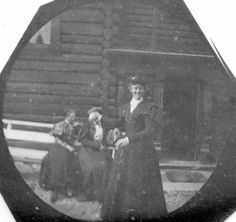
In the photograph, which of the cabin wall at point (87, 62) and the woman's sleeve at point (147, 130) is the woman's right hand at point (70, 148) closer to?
the cabin wall at point (87, 62)

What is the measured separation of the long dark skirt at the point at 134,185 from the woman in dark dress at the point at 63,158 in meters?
0.17

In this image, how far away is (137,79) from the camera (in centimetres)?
188

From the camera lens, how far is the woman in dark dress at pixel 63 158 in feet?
6.22

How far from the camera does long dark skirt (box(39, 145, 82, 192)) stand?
191 centimetres

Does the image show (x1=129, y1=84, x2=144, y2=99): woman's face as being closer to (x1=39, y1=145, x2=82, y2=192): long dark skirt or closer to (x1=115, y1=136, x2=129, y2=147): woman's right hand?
(x1=115, y1=136, x2=129, y2=147): woman's right hand

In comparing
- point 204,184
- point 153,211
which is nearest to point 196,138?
point 204,184

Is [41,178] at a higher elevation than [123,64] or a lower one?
lower

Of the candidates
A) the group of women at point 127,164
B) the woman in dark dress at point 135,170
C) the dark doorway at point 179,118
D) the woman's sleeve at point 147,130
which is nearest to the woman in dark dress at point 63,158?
the group of women at point 127,164

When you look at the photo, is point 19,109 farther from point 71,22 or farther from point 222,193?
point 222,193

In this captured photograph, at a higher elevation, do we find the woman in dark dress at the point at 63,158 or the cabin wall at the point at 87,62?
the cabin wall at the point at 87,62

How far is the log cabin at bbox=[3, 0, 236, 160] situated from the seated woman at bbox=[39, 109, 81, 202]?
56mm

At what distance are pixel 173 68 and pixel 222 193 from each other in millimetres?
583

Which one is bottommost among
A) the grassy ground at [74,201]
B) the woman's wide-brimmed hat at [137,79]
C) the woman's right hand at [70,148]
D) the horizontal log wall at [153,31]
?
the grassy ground at [74,201]

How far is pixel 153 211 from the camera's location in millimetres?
1968
